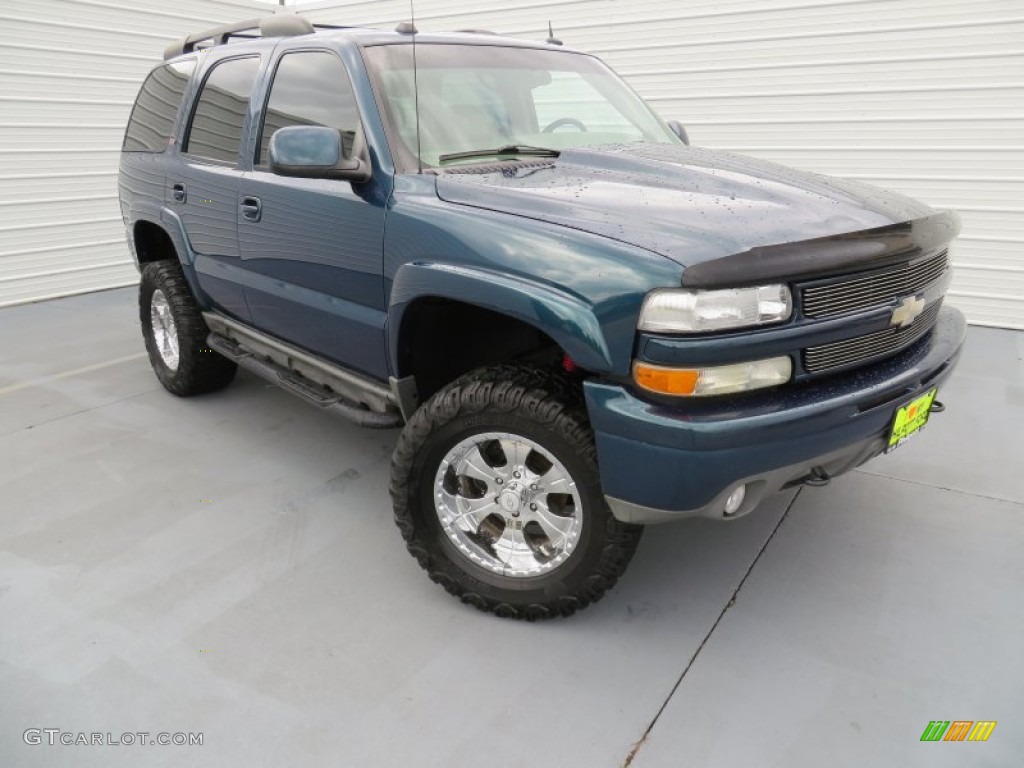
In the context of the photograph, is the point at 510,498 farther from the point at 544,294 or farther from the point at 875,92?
the point at 875,92

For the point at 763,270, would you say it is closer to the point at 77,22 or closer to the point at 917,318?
the point at 917,318

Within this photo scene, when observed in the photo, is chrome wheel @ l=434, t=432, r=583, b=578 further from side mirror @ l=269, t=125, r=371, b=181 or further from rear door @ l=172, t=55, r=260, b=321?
rear door @ l=172, t=55, r=260, b=321

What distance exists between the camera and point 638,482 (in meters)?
1.94

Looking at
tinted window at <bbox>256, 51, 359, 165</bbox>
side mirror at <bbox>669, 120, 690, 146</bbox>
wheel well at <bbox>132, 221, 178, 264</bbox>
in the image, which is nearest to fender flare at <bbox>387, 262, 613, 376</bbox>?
tinted window at <bbox>256, 51, 359, 165</bbox>

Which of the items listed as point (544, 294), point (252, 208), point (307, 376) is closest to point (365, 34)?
point (252, 208)

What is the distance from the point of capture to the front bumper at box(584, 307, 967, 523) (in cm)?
186

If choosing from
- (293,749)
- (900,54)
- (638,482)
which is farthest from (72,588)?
(900,54)

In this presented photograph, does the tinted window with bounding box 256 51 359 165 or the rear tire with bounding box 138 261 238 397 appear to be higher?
the tinted window with bounding box 256 51 359 165

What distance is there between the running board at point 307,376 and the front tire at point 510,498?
0.42m

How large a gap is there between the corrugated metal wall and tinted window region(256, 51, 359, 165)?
15.6 feet

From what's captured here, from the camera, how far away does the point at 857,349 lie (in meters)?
2.10

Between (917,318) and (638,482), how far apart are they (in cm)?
117

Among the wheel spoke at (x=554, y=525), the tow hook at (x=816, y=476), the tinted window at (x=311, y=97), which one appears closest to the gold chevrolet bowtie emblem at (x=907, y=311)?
the tow hook at (x=816, y=476)

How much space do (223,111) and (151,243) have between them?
1352mm
